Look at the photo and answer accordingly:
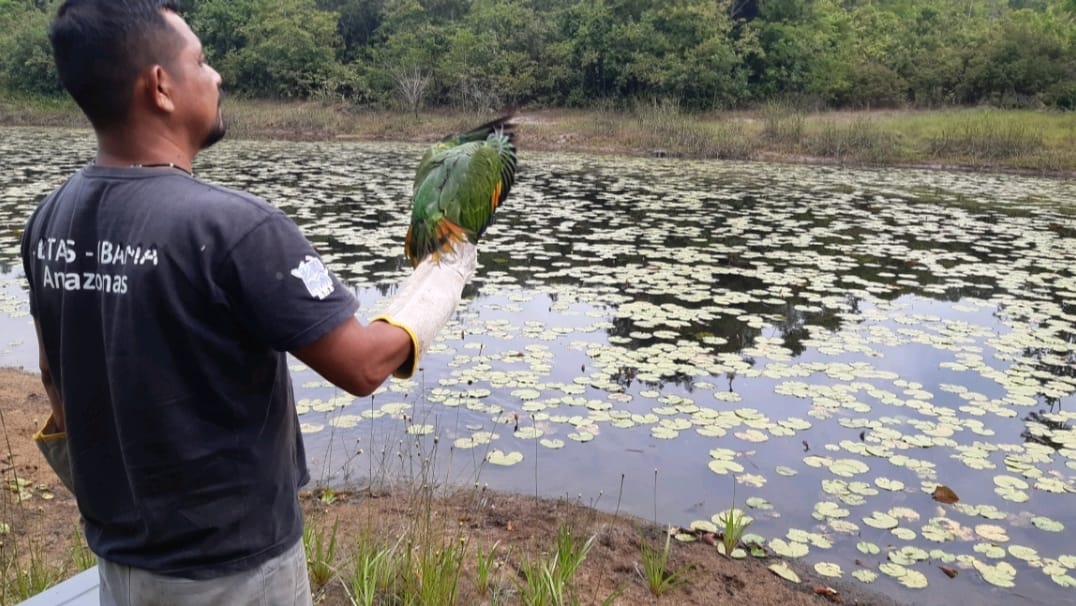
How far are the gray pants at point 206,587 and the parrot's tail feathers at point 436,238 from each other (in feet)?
1.76

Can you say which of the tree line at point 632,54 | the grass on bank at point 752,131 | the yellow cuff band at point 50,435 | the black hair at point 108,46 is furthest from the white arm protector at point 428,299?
the tree line at point 632,54

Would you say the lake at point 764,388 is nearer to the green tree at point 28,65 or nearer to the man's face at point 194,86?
the man's face at point 194,86

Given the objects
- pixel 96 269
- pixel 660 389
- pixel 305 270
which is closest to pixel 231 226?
pixel 305 270

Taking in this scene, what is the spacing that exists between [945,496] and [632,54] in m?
23.1

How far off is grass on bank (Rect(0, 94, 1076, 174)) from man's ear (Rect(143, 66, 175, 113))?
59.9 feet

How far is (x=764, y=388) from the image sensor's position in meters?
4.53

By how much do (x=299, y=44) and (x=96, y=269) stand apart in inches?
1209

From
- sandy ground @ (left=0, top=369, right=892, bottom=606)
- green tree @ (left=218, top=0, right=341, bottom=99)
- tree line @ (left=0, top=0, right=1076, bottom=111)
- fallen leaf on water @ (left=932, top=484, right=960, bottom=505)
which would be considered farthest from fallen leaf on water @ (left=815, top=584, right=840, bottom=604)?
green tree @ (left=218, top=0, right=341, bottom=99)

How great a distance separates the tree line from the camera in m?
22.7

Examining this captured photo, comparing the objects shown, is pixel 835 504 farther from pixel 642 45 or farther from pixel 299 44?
pixel 299 44

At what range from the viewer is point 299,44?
29.1m

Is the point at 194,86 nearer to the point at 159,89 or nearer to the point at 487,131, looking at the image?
the point at 159,89

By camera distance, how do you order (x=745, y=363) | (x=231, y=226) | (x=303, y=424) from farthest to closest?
(x=745, y=363) → (x=303, y=424) → (x=231, y=226)

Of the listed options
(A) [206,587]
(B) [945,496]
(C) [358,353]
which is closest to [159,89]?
(C) [358,353]
